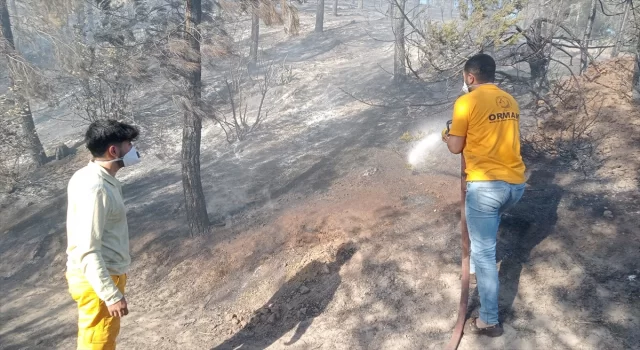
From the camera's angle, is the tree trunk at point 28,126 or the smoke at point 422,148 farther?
the tree trunk at point 28,126

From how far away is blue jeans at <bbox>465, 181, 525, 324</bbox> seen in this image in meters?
3.20

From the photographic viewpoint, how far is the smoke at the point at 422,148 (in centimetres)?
823

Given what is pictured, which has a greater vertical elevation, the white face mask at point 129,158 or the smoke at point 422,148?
the white face mask at point 129,158

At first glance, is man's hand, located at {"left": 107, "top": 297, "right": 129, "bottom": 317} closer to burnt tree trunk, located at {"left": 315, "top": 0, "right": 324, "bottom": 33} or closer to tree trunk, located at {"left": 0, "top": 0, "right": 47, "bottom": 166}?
tree trunk, located at {"left": 0, "top": 0, "right": 47, "bottom": 166}

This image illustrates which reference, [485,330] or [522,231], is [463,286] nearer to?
[485,330]

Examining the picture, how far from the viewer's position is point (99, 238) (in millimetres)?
2865

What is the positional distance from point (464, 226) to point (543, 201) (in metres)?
2.02

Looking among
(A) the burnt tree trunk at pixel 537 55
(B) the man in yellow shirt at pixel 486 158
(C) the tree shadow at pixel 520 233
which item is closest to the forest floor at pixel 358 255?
(C) the tree shadow at pixel 520 233

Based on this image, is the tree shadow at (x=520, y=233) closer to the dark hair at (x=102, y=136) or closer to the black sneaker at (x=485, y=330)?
the black sneaker at (x=485, y=330)

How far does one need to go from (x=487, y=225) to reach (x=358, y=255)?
1.80m

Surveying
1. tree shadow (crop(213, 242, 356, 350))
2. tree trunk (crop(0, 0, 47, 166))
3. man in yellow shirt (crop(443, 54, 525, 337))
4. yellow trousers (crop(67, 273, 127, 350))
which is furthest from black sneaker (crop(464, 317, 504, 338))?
tree trunk (crop(0, 0, 47, 166))

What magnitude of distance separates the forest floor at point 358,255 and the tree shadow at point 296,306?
0.07 ft

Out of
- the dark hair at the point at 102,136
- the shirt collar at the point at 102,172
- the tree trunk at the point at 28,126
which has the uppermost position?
the dark hair at the point at 102,136

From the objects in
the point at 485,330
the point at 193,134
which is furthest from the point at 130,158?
the point at 193,134
